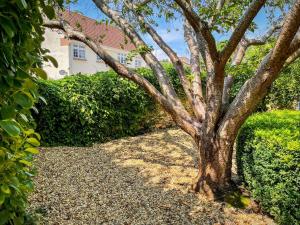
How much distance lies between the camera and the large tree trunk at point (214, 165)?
5207 millimetres

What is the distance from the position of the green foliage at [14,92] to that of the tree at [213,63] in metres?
3.00

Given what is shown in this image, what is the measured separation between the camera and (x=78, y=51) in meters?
26.0

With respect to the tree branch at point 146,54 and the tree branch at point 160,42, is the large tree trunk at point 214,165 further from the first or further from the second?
the tree branch at point 160,42

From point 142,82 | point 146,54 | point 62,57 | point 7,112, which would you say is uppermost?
point 62,57

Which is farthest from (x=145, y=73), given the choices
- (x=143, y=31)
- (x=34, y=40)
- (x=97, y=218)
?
(x=34, y=40)

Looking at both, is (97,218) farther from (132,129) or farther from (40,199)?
(132,129)

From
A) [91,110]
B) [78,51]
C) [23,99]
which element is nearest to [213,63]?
[23,99]

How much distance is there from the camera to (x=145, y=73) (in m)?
11.0

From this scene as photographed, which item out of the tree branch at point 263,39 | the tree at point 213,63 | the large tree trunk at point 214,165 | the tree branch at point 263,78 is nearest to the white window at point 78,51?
the tree at point 213,63

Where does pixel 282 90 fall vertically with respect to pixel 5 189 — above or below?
above

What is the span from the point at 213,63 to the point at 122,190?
2728 mm

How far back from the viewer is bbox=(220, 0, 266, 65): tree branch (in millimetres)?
3932

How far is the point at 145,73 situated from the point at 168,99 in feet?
17.5

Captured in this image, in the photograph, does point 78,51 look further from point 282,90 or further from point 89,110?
point 89,110
